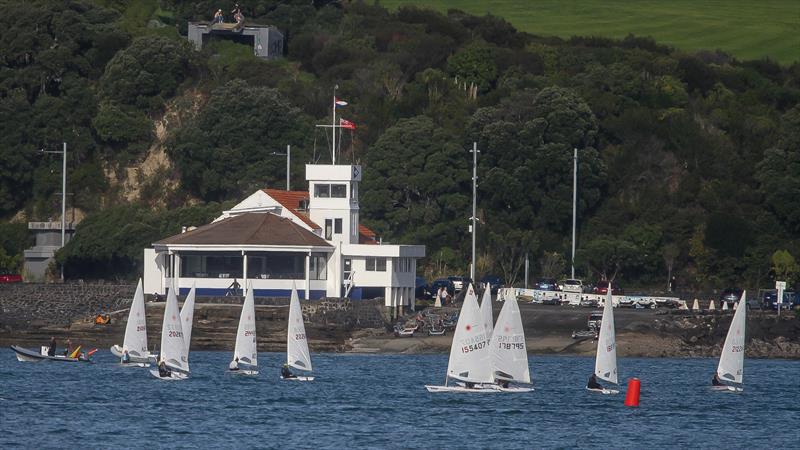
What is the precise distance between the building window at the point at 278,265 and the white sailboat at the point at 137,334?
50.5 feet

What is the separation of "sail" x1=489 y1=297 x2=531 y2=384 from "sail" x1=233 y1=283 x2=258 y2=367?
37.9ft

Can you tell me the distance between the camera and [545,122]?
10888cm

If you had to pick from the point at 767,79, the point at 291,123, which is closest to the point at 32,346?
the point at 291,123

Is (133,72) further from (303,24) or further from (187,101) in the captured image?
(303,24)

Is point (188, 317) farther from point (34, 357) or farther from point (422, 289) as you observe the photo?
point (422, 289)

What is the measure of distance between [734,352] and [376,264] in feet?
95.3

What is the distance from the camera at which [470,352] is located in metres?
58.6

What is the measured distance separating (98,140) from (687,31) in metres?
66.2

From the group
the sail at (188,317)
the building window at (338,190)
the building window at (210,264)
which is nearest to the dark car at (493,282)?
the building window at (338,190)

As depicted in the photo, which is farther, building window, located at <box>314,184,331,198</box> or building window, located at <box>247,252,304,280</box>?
building window, located at <box>314,184,331,198</box>

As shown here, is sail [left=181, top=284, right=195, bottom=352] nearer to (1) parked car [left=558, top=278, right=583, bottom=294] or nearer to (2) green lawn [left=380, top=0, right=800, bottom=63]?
(1) parked car [left=558, top=278, right=583, bottom=294]

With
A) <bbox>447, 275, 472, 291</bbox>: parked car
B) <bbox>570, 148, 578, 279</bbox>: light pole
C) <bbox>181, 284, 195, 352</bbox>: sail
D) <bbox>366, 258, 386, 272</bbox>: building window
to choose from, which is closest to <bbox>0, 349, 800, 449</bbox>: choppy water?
<bbox>181, 284, 195, 352</bbox>: sail

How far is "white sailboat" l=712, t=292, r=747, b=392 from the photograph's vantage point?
6258 cm

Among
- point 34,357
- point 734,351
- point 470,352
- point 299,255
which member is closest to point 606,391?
point 734,351
